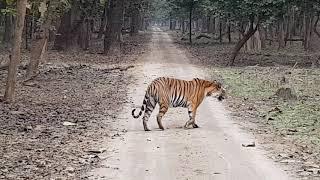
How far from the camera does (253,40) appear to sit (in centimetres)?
4469

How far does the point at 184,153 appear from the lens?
413 inches

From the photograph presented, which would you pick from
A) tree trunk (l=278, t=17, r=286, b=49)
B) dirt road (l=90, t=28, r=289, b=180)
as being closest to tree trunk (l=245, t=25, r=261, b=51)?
tree trunk (l=278, t=17, r=286, b=49)

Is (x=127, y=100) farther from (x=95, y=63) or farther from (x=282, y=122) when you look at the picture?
(x=95, y=63)

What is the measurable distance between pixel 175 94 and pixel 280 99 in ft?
20.4

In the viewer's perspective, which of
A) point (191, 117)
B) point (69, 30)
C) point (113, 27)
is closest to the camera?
point (191, 117)

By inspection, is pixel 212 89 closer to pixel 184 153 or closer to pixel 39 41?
pixel 184 153

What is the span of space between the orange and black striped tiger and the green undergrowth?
180 cm

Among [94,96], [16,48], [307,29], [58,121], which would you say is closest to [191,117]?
[58,121]

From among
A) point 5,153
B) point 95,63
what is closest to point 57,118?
point 5,153

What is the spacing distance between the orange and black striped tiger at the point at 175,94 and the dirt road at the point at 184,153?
401mm

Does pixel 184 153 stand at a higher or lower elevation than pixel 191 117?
lower

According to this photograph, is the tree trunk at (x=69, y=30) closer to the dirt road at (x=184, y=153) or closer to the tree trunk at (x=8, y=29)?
the tree trunk at (x=8, y=29)

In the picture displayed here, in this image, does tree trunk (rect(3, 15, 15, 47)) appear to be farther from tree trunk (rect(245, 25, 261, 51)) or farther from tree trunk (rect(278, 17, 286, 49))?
tree trunk (rect(278, 17, 286, 49))

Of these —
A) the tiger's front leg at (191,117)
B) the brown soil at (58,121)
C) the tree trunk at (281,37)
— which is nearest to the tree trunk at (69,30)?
the brown soil at (58,121)
